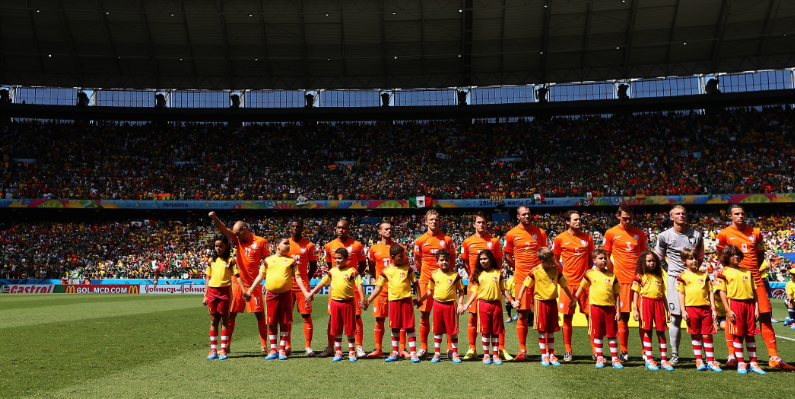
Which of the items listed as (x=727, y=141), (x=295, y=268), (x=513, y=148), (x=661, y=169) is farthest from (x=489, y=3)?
(x=295, y=268)

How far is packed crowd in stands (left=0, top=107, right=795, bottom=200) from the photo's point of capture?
3928 cm

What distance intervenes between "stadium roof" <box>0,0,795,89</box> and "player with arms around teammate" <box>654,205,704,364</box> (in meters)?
26.8

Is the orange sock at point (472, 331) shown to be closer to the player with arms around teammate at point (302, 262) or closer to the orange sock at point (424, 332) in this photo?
the orange sock at point (424, 332)

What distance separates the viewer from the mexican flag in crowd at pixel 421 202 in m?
39.2

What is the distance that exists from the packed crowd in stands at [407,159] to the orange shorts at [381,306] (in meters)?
30.5

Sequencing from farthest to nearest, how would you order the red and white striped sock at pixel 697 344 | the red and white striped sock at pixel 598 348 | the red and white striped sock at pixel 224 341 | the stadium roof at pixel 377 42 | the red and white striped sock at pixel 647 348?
the stadium roof at pixel 377 42, the red and white striped sock at pixel 224 341, the red and white striped sock at pixel 598 348, the red and white striped sock at pixel 647 348, the red and white striped sock at pixel 697 344

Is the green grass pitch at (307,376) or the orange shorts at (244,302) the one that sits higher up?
the orange shorts at (244,302)

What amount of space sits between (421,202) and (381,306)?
3011 cm

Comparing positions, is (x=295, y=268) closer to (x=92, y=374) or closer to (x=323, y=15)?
(x=92, y=374)

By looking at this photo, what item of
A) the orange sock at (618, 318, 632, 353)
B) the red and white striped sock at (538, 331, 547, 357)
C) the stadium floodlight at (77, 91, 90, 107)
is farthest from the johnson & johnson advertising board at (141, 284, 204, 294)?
the orange sock at (618, 318, 632, 353)

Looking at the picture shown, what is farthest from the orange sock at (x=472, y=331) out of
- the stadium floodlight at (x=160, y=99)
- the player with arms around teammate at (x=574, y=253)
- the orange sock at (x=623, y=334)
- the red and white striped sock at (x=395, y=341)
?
the stadium floodlight at (x=160, y=99)

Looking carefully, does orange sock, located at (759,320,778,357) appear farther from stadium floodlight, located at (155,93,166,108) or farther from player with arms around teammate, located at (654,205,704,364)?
stadium floodlight, located at (155,93,166,108)

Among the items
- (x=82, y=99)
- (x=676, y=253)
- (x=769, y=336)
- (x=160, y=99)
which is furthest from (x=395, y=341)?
(x=82, y=99)

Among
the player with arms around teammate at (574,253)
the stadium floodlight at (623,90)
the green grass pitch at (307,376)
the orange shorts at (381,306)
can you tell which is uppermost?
the stadium floodlight at (623,90)
